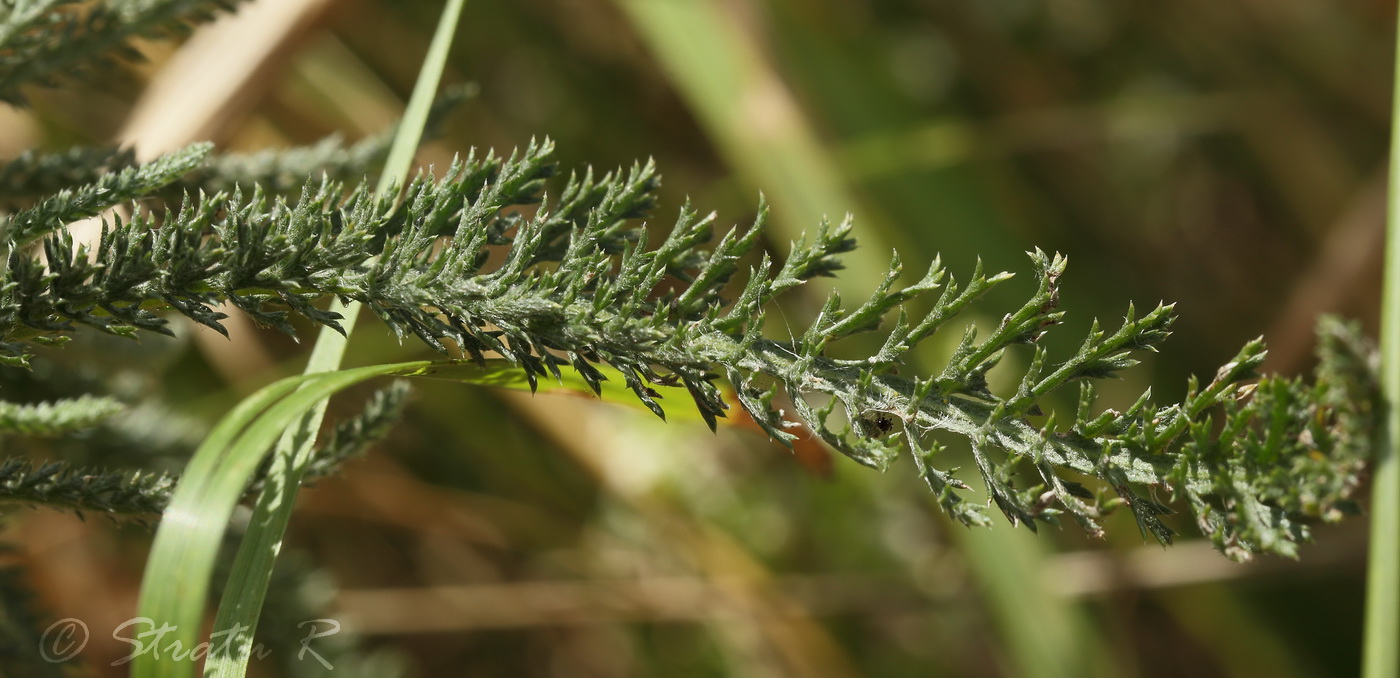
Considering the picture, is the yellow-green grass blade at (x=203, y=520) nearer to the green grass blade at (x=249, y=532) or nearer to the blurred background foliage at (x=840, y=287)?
the green grass blade at (x=249, y=532)

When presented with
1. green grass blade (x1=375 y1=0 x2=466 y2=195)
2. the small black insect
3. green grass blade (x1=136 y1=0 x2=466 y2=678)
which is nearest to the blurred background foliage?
green grass blade (x1=375 y1=0 x2=466 y2=195)

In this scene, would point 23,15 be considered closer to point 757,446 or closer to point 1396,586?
point 1396,586

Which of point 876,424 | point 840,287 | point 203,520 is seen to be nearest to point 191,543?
point 203,520

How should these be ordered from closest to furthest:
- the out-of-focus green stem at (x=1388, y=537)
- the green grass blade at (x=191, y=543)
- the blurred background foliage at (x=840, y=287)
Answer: the green grass blade at (x=191, y=543) → the out-of-focus green stem at (x=1388, y=537) → the blurred background foliage at (x=840, y=287)

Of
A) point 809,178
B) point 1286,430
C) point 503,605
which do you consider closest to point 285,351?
point 503,605

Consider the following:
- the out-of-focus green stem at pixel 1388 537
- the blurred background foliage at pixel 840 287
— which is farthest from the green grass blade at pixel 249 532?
the blurred background foliage at pixel 840 287
